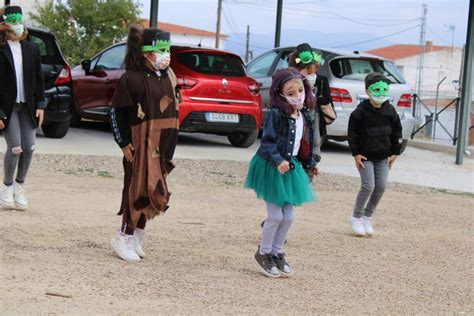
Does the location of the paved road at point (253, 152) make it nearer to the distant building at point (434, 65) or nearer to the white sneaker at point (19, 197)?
the white sneaker at point (19, 197)

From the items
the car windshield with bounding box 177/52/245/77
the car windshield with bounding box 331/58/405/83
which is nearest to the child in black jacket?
the car windshield with bounding box 177/52/245/77

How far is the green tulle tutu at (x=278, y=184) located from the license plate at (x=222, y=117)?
290 inches

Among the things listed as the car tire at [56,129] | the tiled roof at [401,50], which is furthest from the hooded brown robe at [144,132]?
the tiled roof at [401,50]

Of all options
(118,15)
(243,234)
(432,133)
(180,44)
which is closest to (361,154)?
(243,234)

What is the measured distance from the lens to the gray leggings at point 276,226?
6.23 m

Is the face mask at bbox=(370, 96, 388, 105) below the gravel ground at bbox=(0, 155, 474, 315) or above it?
above

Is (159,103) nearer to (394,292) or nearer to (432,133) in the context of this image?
(394,292)

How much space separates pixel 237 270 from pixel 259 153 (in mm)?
882

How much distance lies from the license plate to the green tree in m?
36.8

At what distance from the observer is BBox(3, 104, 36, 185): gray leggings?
303 inches

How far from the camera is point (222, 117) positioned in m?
13.8

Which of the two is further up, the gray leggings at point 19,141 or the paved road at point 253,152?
the gray leggings at point 19,141

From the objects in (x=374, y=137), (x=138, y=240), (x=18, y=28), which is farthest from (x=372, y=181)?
(x=18, y=28)

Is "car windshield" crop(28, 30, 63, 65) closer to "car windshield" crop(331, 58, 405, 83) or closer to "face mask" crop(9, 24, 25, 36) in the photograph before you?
"car windshield" crop(331, 58, 405, 83)
